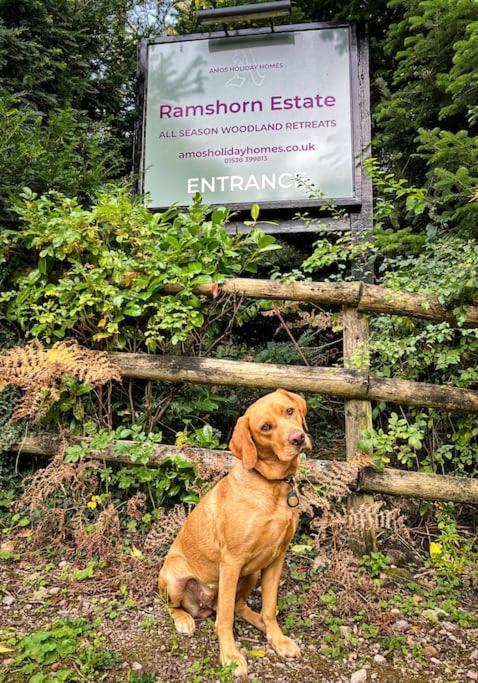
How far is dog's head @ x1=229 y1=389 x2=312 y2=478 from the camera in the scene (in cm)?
247

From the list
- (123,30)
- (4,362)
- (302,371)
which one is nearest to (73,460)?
(4,362)

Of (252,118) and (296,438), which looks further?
(252,118)

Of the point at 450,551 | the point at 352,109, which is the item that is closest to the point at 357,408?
the point at 450,551

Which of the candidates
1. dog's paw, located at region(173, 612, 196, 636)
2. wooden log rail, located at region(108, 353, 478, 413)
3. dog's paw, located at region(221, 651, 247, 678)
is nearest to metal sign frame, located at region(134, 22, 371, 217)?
wooden log rail, located at region(108, 353, 478, 413)

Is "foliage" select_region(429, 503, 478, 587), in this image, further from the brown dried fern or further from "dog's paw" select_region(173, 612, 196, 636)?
the brown dried fern

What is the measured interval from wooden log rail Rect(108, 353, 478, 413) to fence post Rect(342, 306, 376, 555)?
68mm

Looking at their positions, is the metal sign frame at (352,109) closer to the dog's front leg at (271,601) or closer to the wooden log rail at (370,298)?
the wooden log rail at (370,298)

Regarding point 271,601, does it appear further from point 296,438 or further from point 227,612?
point 296,438

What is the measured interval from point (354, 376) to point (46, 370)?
2.07m

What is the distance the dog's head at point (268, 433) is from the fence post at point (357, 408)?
109cm

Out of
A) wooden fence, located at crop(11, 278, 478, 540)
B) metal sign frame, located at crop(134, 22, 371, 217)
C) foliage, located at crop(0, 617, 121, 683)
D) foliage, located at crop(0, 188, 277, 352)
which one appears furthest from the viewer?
metal sign frame, located at crop(134, 22, 371, 217)

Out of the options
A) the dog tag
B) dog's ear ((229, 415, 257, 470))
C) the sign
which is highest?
the sign

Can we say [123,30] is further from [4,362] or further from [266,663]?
[266,663]

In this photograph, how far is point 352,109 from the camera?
5633 mm
